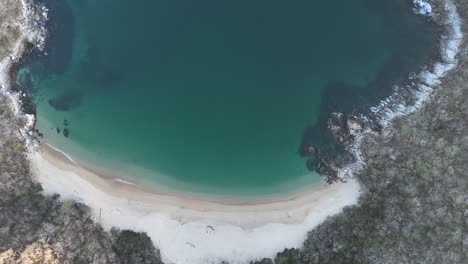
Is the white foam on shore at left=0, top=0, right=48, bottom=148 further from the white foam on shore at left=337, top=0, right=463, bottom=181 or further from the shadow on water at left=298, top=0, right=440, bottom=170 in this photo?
the white foam on shore at left=337, top=0, right=463, bottom=181

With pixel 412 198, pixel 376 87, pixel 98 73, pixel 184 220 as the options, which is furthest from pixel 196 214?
pixel 376 87

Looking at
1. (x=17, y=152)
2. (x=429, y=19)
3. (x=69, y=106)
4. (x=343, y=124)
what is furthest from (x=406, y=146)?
(x=17, y=152)

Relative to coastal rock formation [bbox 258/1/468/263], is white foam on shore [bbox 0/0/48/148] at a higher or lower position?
higher

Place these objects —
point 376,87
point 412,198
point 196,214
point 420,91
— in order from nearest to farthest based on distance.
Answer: point 412,198 → point 196,214 → point 420,91 → point 376,87

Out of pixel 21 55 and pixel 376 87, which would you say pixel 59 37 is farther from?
pixel 376 87

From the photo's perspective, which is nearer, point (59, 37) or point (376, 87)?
point (376, 87)

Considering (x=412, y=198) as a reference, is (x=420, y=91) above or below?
above

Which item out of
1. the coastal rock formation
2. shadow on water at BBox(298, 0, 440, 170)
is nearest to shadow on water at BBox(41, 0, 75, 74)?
shadow on water at BBox(298, 0, 440, 170)
